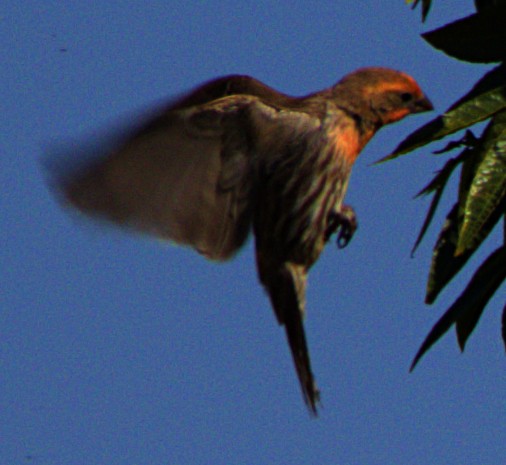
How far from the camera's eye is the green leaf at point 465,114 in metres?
3.11

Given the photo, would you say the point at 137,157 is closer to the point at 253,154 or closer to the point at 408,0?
the point at 253,154

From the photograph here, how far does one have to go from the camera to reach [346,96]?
4.45 metres

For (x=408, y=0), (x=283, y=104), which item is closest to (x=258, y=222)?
(x=283, y=104)

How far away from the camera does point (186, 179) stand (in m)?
4.07

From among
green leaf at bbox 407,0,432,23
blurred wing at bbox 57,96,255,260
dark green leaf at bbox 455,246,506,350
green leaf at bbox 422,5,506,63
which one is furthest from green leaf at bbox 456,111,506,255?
blurred wing at bbox 57,96,255,260

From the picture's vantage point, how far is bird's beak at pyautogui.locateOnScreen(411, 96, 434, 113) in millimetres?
4496

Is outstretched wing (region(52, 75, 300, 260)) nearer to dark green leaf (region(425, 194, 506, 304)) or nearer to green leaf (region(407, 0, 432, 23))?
green leaf (region(407, 0, 432, 23))

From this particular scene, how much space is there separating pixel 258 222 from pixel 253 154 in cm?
34

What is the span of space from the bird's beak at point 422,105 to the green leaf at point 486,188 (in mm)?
1376

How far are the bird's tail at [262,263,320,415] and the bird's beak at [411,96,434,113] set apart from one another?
102cm

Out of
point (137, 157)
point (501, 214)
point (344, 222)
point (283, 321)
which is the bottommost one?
point (283, 321)

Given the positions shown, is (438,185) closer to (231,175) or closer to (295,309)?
(231,175)

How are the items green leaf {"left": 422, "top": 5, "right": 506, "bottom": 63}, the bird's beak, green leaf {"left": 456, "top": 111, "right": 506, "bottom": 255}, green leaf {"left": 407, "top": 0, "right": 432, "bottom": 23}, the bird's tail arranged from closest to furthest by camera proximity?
Answer: green leaf {"left": 456, "top": 111, "right": 506, "bottom": 255}
green leaf {"left": 422, "top": 5, "right": 506, "bottom": 63}
green leaf {"left": 407, "top": 0, "right": 432, "bottom": 23}
the bird's tail
the bird's beak

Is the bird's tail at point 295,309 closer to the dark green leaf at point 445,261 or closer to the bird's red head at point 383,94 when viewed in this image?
the bird's red head at point 383,94
